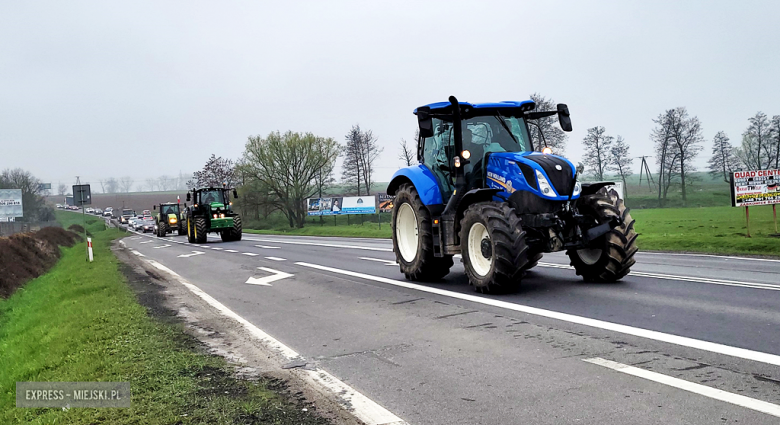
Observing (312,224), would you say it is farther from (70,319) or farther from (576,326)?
(576,326)

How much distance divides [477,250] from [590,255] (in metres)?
1.88

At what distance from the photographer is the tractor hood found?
8422 millimetres

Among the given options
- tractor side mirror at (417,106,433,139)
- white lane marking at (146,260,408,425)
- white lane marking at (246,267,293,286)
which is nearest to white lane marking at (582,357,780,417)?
white lane marking at (146,260,408,425)

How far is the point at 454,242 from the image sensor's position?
956 cm

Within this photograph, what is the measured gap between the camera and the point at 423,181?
34.3ft

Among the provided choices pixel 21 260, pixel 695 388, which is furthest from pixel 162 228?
pixel 695 388

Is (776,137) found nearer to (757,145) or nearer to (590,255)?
(757,145)

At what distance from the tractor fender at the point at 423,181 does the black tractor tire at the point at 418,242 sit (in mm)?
166

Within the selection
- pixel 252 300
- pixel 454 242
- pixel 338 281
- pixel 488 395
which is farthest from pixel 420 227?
pixel 488 395

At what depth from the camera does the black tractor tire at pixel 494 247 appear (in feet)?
26.7

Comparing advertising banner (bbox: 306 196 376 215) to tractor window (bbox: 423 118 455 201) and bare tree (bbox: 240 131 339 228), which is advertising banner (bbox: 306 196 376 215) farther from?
tractor window (bbox: 423 118 455 201)

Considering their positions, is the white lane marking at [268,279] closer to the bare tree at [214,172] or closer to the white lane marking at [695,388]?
the white lane marking at [695,388]

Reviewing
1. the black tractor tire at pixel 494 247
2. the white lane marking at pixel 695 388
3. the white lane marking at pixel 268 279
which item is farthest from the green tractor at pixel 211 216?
the white lane marking at pixel 695 388

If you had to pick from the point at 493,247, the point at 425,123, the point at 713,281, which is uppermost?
the point at 425,123
